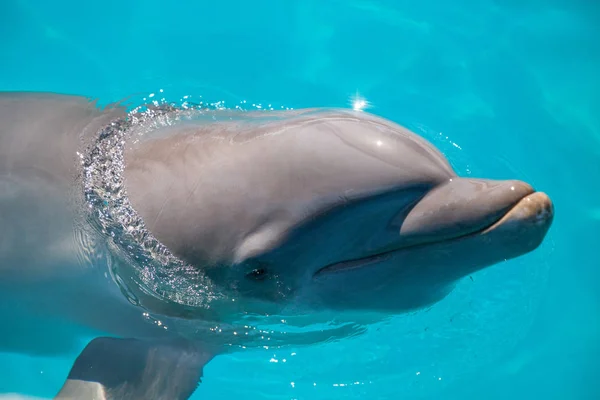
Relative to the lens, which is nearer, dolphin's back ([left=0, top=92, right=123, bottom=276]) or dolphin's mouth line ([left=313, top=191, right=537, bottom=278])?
dolphin's mouth line ([left=313, top=191, right=537, bottom=278])

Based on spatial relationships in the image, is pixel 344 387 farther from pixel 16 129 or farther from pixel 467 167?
pixel 16 129

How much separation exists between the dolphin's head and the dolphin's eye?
13 millimetres

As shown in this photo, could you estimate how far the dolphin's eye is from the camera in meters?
3.96

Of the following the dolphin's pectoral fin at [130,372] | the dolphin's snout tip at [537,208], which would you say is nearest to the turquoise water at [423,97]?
the dolphin's pectoral fin at [130,372]

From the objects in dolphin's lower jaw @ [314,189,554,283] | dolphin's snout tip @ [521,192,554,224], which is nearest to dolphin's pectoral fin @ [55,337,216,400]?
dolphin's lower jaw @ [314,189,554,283]

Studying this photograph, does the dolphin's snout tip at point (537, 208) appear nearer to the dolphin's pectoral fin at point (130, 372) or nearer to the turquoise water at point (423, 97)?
the turquoise water at point (423, 97)

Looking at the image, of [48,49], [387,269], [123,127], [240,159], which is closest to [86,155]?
[123,127]

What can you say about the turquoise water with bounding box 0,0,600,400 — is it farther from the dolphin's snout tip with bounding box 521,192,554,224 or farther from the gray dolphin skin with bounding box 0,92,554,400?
the dolphin's snout tip with bounding box 521,192,554,224

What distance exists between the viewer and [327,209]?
3.56m

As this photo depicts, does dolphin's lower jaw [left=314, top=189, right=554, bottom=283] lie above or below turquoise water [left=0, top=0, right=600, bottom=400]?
below

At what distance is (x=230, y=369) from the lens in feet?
22.0

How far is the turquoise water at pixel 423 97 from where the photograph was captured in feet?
21.6

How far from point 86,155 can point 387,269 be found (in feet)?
8.43

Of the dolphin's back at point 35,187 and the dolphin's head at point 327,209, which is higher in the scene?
the dolphin's back at point 35,187
